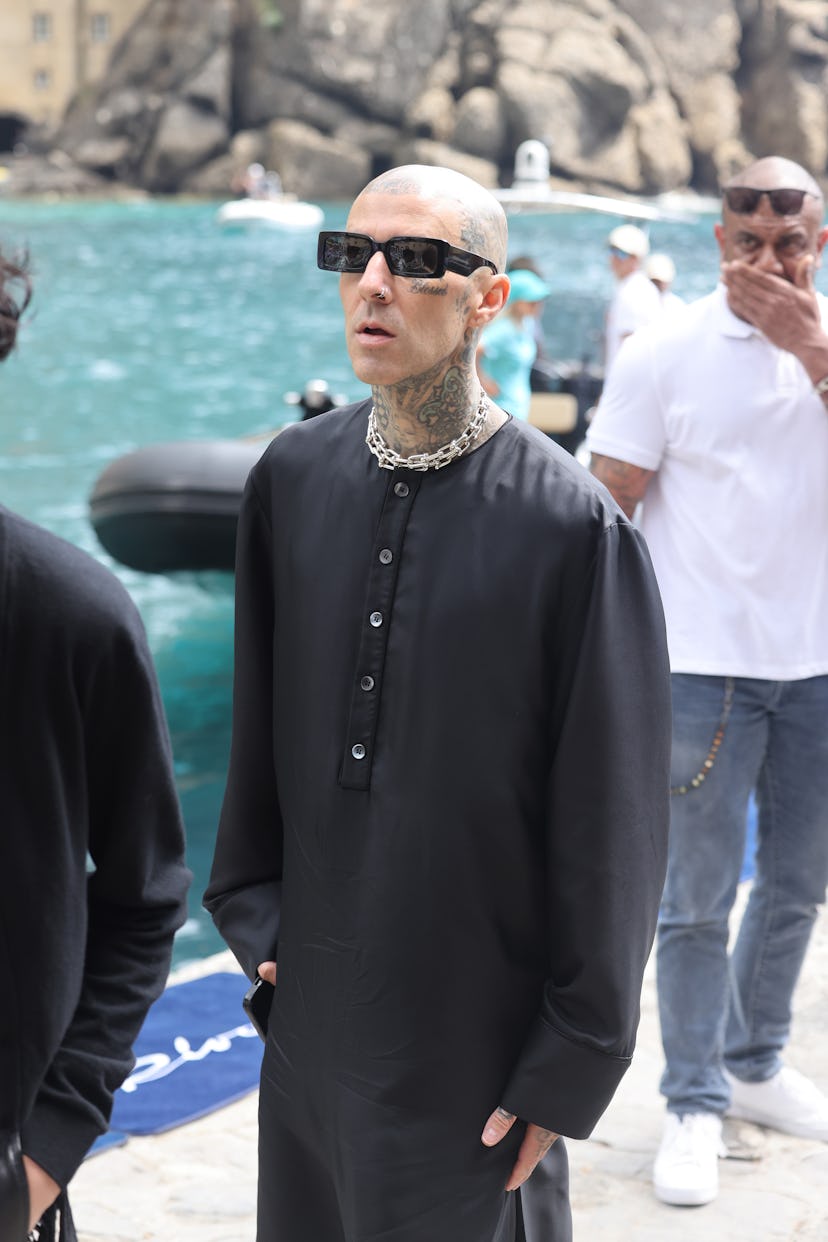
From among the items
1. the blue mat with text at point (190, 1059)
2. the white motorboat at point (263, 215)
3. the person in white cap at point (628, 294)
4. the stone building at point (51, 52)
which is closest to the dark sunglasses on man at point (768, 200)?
the blue mat with text at point (190, 1059)

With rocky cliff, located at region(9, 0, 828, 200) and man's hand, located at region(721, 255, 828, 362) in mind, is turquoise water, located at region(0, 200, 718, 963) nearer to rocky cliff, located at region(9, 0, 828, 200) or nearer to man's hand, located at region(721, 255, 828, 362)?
man's hand, located at region(721, 255, 828, 362)

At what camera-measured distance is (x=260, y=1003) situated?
1.99m

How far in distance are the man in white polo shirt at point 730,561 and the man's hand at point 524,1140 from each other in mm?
1083

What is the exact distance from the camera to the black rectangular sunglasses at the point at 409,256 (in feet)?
5.73

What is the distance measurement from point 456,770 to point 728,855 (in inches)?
48.9

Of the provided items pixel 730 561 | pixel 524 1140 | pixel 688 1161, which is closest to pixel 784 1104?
pixel 688 1161

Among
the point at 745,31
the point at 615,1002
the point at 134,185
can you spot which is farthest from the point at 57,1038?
the point at 745,31

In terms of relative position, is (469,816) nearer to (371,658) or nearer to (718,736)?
(371,658)

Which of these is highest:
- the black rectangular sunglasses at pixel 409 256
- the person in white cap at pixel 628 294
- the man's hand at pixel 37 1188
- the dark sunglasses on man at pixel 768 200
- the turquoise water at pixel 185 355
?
the black rectangular sunglasses at pixel 409 256

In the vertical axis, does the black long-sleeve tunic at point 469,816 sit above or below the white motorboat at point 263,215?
above

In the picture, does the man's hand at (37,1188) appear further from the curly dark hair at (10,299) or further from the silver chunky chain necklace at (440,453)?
the silver chunky chain necklace at (440,453)

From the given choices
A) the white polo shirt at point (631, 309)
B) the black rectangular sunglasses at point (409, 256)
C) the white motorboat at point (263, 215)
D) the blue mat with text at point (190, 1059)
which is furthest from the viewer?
the white motorboat at point (263, 215)

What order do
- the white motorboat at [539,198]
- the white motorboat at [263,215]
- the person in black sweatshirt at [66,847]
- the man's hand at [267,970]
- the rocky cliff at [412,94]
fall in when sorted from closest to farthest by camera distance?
the person in black sweatshirt at [66,847] < the man's hand at [267,970] < the white motorboat at [539,198] < the white motorboat at [263,215] < the rocky cliff at [412,94]

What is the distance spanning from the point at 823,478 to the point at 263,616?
1.18 meters
